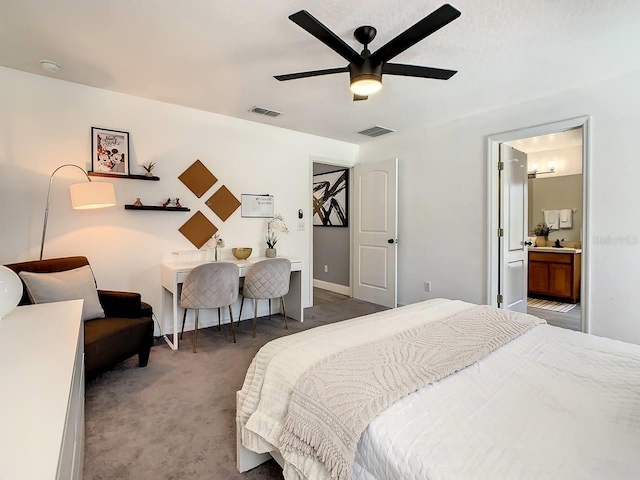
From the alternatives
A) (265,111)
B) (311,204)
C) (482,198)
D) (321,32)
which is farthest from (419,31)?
(311,204)

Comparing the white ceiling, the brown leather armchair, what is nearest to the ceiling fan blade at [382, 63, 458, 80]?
the white ceiling

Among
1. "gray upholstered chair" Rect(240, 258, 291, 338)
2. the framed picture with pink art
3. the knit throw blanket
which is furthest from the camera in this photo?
"gray upholstered chair" Rect(240, 258, 291, 338)

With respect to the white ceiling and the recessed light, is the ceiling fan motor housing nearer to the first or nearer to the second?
the white ceiling

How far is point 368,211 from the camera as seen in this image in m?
4.80

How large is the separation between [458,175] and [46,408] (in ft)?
13.2

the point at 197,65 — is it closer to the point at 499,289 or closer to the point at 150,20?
the point at 150,20

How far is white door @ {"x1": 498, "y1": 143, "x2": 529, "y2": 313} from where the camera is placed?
3625 millimetres

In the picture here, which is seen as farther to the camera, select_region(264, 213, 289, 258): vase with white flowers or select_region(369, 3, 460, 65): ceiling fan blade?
select_region(264, 213, 289, 258): vase with white flowers

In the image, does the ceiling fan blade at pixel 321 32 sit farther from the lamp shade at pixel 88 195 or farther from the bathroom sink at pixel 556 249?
the bathroom sink at pixel 556 249

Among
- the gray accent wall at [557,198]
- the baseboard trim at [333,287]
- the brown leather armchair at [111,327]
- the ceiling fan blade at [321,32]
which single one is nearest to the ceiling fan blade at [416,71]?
the ceiling fan blade at [321,32]

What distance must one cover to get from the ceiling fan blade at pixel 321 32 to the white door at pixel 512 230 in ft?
8.22

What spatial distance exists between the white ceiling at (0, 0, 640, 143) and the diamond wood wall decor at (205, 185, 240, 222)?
950 millimetres

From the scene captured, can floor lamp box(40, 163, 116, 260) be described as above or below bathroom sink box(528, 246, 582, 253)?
above

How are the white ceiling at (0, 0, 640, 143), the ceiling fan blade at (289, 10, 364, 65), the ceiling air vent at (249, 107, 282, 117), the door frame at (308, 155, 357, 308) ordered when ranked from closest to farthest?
1. the ceiling fan blade at (289, 10, 364, 65)
2. the white ceiling at (0, 0, 640, 143)
3. the ceiling air vent at (249, 107, 282, 117)
4. the door frame at (308, 155, 357, 308)
